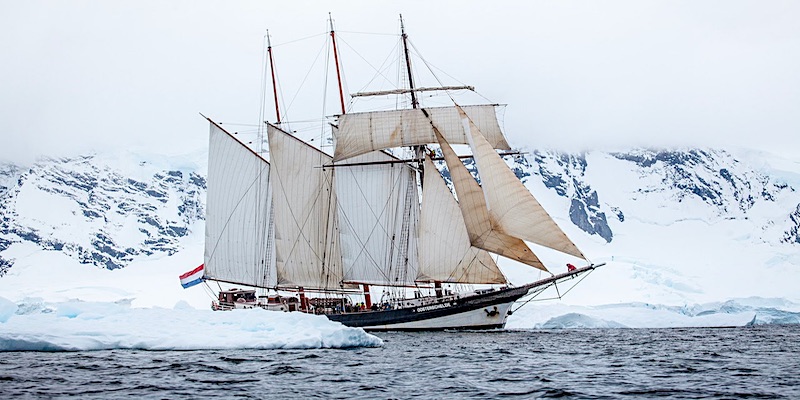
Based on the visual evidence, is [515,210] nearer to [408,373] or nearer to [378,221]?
[378,221]

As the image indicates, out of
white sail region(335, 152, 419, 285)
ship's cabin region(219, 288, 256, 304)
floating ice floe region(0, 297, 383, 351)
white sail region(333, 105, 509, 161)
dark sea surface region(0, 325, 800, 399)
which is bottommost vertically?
dark sea surface region(0, 325, 800, 399)

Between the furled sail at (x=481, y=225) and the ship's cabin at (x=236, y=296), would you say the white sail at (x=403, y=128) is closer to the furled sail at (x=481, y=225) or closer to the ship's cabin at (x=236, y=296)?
the furled sail at (x=481, y=225)

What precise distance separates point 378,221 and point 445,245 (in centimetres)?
885

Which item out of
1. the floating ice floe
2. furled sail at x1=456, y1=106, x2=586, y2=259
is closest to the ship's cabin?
the floating ice floe

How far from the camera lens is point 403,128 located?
6694 centimetres

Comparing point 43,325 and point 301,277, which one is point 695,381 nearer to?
point 43,325

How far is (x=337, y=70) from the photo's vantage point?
7438 cm

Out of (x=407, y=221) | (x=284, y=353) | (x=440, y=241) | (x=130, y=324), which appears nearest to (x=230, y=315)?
(x=130, y=324)

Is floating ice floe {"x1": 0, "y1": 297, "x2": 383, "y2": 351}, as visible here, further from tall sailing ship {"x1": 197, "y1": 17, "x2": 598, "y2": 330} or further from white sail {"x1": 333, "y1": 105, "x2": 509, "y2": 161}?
white sail {"x1": 333, "y1": 105, "x2": 509, "y2": 161}

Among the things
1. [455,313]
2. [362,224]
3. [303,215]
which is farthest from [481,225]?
[303,215]

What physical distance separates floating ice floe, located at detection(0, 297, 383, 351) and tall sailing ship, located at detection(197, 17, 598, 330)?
56.2ft

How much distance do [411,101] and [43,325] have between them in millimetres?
35515

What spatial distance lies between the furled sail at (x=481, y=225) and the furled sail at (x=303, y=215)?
16.9 meters

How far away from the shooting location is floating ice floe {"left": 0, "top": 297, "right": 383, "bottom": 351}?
124 feet
